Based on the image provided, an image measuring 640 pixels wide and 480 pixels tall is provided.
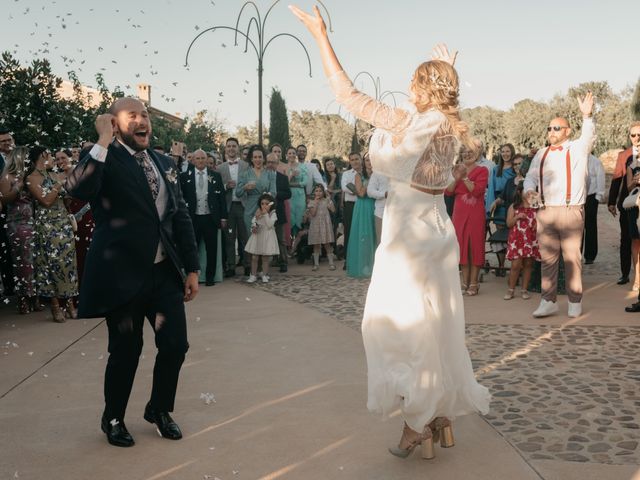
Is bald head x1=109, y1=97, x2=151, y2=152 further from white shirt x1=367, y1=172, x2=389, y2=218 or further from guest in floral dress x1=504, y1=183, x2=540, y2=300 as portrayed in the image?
white shirt x1=367, y1=172, x2=389, y2=218

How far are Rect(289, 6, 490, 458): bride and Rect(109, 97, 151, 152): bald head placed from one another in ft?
3.88

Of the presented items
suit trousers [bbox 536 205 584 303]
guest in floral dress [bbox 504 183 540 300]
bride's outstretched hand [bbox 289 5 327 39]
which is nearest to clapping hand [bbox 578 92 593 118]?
suit trousers [bbox 536 205 584 303]

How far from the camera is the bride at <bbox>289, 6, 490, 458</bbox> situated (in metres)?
3.71

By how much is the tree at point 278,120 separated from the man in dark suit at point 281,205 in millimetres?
22521

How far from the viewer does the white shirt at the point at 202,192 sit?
1103cm

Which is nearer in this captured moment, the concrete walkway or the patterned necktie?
the concrete walkway

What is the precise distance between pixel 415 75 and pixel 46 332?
5304 millimetres

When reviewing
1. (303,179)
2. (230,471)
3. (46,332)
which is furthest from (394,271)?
(303,179)

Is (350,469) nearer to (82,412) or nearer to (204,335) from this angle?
(82,412)

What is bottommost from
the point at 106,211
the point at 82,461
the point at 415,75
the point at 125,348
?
the point at 82,461

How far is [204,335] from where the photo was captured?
7125 millimetres

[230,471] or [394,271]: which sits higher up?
[394,271]

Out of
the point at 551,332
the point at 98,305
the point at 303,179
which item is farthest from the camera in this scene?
the point at 303,179

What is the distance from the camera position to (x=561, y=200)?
7.55 metres
